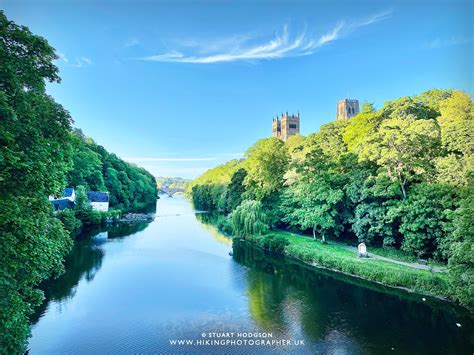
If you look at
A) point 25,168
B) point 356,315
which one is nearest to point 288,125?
point 356,315

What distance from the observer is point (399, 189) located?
2456 cm

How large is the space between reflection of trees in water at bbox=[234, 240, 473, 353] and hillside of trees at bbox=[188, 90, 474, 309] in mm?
1751

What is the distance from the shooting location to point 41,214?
9836 millimetres

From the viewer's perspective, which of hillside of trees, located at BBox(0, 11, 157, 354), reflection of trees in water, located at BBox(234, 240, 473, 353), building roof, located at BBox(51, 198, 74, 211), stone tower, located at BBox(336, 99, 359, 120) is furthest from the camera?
stone tower, located at BBox(336, 99, 359, 120)

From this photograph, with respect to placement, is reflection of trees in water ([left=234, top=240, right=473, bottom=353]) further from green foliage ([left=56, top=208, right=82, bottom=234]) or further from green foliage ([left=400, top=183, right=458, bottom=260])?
green foliage ([left=56, top=208, right=82, bottom=234])

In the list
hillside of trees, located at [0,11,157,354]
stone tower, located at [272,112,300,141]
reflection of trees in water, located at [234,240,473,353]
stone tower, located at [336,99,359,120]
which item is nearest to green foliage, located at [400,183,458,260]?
reflection of trees in water, located at [234,240,473,353]

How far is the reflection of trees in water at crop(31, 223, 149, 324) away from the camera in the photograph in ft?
63.1

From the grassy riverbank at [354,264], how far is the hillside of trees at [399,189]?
5.03 ft

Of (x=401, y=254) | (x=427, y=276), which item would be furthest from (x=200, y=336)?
(x=401, y=254)

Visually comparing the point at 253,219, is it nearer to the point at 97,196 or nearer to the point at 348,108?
the point at 97,196

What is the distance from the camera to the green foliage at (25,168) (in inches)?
349

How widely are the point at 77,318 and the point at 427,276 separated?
18482 mm

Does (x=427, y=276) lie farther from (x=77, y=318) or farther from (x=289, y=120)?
(x=289, y=120)

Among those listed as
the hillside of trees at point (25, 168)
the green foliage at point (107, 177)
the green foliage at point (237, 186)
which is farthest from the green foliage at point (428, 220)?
the green foliage at point (107, 177)
